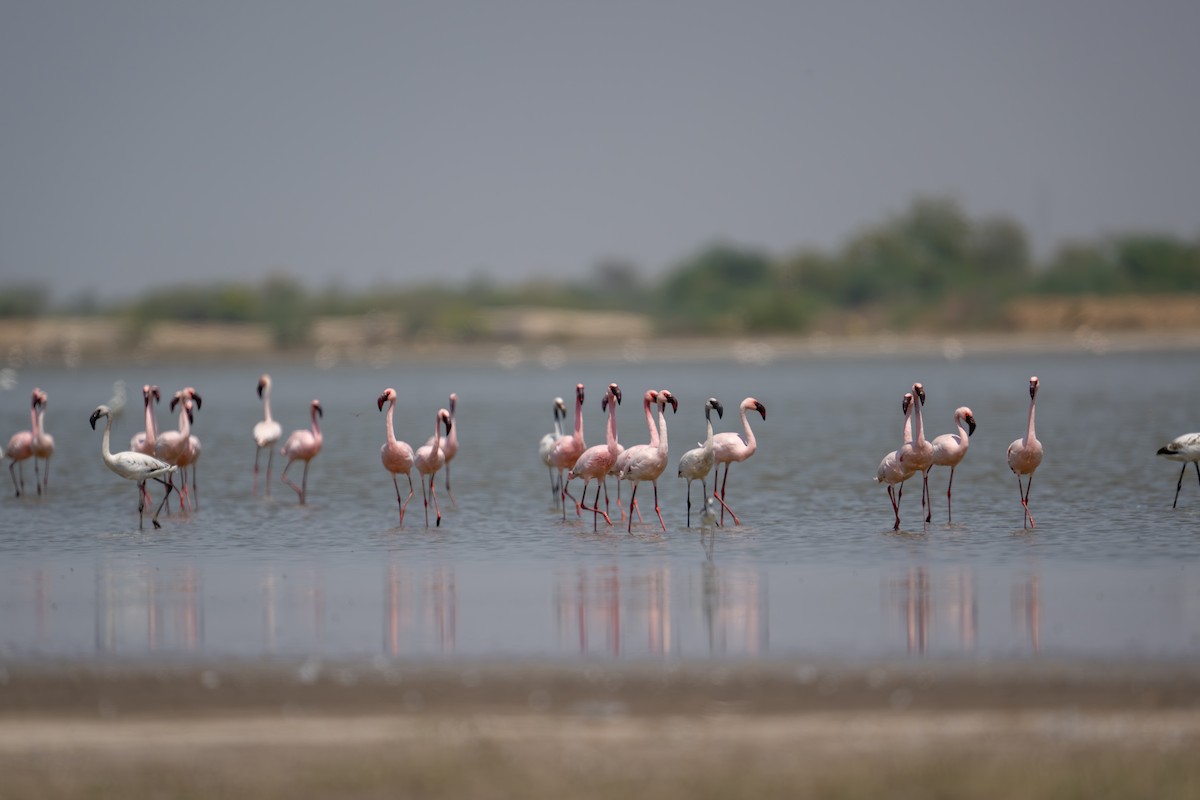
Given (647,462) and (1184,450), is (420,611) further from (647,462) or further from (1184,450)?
(1184,450)

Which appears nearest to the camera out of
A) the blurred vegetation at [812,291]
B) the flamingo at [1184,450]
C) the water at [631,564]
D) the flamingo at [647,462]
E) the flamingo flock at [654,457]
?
the water at [631,564]

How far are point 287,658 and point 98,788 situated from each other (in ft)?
6.80

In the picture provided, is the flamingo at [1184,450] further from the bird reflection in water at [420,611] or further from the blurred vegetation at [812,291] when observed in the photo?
the blurred vegetation at [812,291]

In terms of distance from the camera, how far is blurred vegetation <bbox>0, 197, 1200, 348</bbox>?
233ft

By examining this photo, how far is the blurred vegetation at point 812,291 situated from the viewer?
233 ft

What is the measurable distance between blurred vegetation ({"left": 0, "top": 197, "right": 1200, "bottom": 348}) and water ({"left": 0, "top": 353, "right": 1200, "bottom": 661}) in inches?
1925

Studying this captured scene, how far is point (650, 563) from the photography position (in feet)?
35.8

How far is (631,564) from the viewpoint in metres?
10.9

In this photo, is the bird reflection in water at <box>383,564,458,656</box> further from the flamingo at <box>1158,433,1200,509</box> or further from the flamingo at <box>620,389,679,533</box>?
the flamingo at <box>1158,433,1200,509</box>

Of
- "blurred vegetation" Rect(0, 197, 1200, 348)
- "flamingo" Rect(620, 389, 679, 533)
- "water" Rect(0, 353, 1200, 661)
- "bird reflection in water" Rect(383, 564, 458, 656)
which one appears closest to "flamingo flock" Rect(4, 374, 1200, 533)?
"flamingo" Rect(620, 389, 679, 533)

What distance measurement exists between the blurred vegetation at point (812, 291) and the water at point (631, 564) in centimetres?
4889

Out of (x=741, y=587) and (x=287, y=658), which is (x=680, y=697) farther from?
(x=741, y=587)

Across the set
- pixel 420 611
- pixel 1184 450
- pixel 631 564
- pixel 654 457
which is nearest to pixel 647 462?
pixel 654 457

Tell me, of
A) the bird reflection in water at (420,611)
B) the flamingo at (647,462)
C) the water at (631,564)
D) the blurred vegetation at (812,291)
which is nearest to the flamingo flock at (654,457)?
the flamingo at (647,462)
